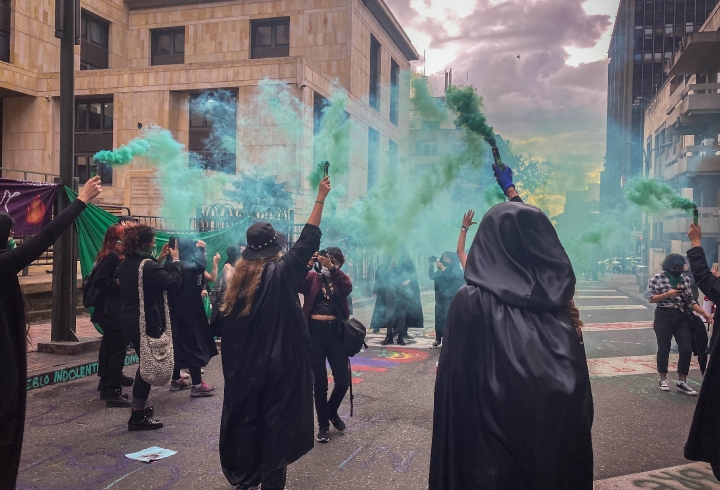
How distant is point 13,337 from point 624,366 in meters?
8.31

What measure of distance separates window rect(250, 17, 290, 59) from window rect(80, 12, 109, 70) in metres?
8.45

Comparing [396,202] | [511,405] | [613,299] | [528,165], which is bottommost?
[613,299]

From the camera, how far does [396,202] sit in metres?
20.5

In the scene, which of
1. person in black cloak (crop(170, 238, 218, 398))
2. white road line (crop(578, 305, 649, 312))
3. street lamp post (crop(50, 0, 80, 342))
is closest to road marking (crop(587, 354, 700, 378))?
person in black cloak (crop(170, 238, 218, 398))

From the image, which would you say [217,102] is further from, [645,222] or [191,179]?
[645,222]

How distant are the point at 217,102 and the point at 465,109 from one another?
64.3ft

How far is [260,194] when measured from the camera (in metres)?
21.0

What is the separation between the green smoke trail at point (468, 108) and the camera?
8.82 metres

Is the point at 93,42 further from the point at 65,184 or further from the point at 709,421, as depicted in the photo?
the point at 709,421

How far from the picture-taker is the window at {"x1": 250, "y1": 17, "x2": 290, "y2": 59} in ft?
101

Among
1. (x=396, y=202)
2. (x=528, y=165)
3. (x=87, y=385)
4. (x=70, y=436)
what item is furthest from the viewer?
(x=528, y=165)

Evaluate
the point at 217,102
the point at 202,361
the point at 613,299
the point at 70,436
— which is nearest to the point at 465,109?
the point at 202,361

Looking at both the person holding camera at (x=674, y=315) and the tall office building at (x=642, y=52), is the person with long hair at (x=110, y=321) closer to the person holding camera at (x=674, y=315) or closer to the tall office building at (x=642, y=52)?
the person holding camera at (x=674, y=315)

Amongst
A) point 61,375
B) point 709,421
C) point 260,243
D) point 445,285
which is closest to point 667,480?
point 709,421
